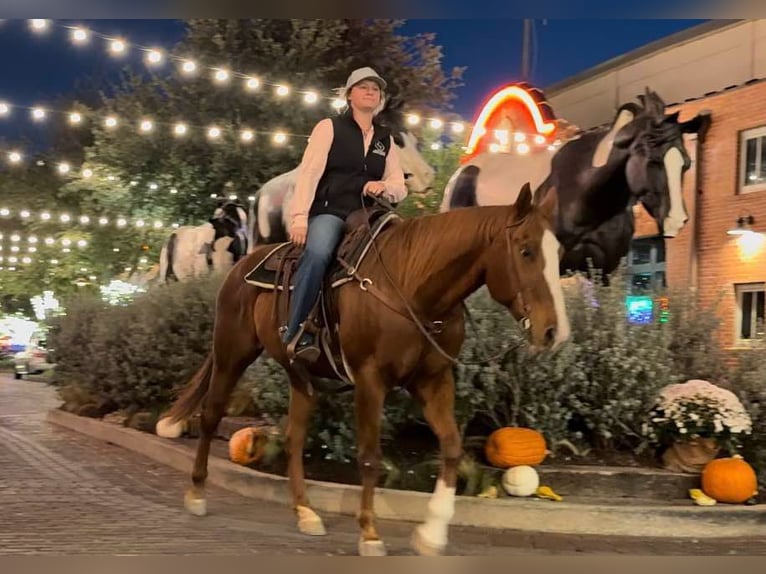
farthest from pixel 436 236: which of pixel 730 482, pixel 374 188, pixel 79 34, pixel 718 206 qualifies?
pixel 718 206

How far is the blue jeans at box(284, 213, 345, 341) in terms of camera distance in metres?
4.64

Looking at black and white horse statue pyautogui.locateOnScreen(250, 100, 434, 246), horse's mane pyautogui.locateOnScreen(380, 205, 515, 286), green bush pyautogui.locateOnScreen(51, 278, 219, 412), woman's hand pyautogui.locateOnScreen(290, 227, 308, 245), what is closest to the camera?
horse's mane pyautogui.locateOnScreen(380, 205, 515, 286)

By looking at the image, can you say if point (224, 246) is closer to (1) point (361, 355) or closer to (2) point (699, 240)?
(2) point (699, 240)

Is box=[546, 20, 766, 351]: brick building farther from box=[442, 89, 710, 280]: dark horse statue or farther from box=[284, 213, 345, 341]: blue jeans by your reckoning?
box=[284, 213, 345, 341]: blue jeans

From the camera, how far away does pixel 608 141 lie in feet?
24.7

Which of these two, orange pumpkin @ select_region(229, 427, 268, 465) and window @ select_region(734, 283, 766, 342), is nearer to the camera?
orange pumpkin @ select_region(229, 427, 268, 465)

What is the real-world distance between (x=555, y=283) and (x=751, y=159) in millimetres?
6161

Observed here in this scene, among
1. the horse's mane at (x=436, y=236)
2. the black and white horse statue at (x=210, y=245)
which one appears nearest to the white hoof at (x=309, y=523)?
the horse's mane at (x=436, y=236)

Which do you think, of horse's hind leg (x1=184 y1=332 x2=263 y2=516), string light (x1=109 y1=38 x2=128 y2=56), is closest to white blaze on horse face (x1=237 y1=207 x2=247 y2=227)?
string light (x1=109 y1=38 x2=128 y2=56)

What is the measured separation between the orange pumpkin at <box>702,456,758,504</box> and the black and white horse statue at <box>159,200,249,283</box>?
720 cm

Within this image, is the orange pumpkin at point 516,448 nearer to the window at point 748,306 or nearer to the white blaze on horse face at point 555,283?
the white blaze on horse face at point 555,283

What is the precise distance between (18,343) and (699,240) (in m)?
26.7

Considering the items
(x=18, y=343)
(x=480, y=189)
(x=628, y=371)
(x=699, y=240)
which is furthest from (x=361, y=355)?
(x=18, y=343)

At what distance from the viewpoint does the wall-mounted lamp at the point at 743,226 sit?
836 cm
